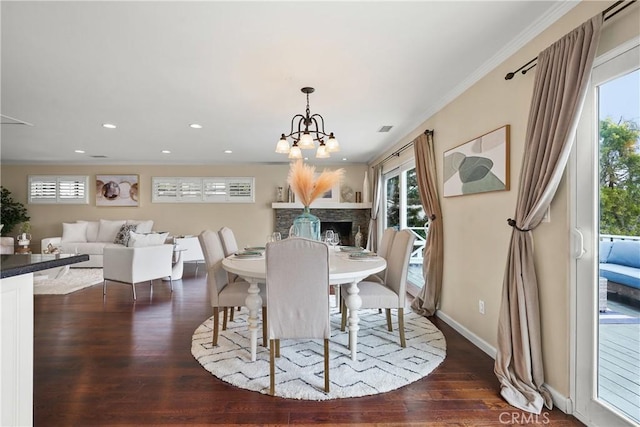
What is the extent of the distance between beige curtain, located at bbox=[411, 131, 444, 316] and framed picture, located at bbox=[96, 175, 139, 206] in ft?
21.3

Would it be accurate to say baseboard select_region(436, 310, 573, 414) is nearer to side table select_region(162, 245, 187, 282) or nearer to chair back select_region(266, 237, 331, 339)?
chair back select_region(266, 237, 331, 339)

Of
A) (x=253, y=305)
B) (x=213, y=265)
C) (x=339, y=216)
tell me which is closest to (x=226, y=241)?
(x=213, y=265)

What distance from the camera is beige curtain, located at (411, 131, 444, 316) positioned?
3.42 meters

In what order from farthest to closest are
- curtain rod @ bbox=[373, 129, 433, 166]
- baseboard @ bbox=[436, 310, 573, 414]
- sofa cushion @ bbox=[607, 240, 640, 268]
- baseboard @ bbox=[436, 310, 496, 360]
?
curtain rod @ bbox=[373, 129, 433, 166], baseboard @ bbox=[436, 310, 496, 360], baseboard @ bbox=[436, 310, 573, 414], sofa cushion @ bbox=[607, 240, 640, 268]

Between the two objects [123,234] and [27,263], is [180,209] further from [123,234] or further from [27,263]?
[27,263]

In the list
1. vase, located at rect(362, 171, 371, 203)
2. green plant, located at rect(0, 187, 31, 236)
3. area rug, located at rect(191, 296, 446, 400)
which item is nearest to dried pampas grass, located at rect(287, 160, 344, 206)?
area rug, located at rect(191, 296, 446, 400)

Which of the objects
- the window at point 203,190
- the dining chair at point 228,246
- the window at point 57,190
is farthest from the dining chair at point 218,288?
the window at point 57,190

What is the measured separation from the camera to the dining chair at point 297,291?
200 centimetres

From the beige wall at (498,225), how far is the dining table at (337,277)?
0.89 meters

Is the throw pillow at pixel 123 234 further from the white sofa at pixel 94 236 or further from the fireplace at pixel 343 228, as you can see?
the fireplace at pixel 343 228

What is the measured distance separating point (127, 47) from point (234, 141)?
2.98 m

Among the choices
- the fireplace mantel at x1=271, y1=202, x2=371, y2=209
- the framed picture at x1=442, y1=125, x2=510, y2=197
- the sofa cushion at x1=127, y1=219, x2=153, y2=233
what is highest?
the framed picture at x1=442, y1=125, x2=510, y2=197

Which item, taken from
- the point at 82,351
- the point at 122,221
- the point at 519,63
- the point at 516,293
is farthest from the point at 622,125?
the point at 122,221

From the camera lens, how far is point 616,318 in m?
1.62
